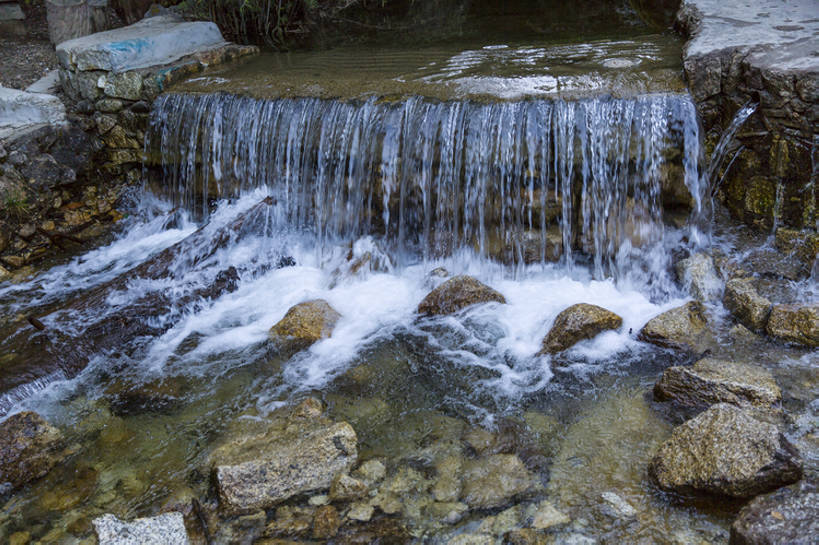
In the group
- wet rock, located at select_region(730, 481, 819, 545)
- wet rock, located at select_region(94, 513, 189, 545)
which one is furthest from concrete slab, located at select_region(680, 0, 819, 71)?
wet rock, located at select_region(94, 513, 189, 545)

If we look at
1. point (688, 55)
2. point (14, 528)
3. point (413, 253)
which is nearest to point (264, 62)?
point (413, 253)

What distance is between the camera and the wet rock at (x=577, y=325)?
418cm

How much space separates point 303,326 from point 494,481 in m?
1.95

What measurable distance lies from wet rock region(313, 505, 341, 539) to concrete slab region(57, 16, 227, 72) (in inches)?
222

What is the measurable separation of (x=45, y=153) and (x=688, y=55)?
5.96m

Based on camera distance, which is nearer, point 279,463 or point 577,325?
point 279,463

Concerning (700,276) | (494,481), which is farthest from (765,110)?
(494,481)

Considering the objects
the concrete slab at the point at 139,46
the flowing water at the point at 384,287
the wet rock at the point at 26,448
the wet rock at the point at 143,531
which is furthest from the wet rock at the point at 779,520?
the concrete slab at the point at 139,46

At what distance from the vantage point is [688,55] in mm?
5074

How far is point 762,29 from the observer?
5410mm

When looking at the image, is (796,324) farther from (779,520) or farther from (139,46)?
(139,46)

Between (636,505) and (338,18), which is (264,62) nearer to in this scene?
(338,18)

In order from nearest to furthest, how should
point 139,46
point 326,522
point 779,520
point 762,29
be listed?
point 779,520 < point 326,522 < point 762,29 < point 139,46

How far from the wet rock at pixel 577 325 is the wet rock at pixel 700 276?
0.72 m
